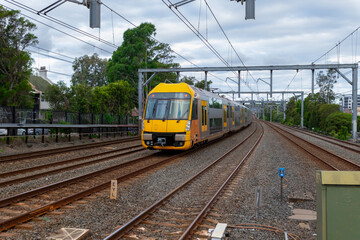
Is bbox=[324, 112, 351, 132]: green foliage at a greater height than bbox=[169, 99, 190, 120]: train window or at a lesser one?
lesser

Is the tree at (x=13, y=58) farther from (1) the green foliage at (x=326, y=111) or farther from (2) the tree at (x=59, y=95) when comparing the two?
(1) the green foliage at (x=326, y=111)

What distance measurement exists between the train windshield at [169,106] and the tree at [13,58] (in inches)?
796

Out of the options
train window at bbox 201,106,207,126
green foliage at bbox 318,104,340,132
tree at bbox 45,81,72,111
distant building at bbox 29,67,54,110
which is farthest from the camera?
distant building at bbox 29,67,54,110

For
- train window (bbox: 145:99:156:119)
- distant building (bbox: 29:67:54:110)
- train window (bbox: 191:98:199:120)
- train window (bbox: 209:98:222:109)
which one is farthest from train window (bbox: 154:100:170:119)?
distant building (bbox: 29:67:54:110)

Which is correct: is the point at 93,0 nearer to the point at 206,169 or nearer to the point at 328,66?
the point at 206,169

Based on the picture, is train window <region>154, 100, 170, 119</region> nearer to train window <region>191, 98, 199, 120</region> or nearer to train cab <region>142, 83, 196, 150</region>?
train cab <region>142, 83, 196, 150</region>

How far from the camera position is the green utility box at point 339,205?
3.03 m

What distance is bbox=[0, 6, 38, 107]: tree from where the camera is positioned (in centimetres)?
3073

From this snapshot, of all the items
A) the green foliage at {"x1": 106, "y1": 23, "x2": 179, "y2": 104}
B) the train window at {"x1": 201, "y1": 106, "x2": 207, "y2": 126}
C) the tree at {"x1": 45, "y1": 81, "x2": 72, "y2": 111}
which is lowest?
the train window at {"x1": 201, "y1": 106, "x2": 207, "y2": 126}

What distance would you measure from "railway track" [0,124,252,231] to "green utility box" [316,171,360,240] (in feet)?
16.2

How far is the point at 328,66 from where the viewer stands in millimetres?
26797

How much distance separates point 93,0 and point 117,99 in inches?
1020

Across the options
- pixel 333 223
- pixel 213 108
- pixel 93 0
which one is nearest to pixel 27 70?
pixel 213 108

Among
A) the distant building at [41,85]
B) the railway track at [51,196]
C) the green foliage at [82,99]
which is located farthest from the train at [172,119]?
the distant building at [41,85]
